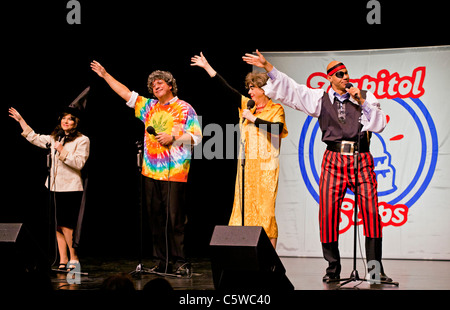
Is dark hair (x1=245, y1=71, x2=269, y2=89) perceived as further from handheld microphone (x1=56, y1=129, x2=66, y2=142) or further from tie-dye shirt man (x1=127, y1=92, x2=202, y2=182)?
handheld microphone (x1=56, y1=129, x2=66, y2=142)

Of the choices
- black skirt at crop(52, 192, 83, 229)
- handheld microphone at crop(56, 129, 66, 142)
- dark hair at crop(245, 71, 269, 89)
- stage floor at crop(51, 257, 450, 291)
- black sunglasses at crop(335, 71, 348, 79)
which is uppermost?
dark hair at crop(245, 71, 269, 89)

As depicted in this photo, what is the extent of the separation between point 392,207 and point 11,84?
12.7ft

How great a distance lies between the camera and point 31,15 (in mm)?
6281

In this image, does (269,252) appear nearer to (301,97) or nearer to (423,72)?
(301,97)

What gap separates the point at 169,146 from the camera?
17.0 feet

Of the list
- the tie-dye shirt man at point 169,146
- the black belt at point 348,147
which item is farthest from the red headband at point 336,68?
the tie-dye shirt man at point 169,146

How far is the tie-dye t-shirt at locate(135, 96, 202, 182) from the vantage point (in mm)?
5180

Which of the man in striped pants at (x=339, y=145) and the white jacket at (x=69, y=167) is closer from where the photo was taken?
the man in striped pants at (x=339, y=145)

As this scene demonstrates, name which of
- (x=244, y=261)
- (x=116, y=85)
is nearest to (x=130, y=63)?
(x=116, y=85)

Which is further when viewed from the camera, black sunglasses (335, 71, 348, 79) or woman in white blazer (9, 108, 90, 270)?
woman in white blazer (9, 108, 90, 270)

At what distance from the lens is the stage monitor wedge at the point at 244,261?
3805 millimetres

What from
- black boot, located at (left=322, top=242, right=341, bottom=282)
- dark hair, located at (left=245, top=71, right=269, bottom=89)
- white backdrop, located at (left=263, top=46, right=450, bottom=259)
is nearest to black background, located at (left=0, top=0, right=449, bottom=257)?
white backdrop, located at (left=263, top=46, right=450, bottom=259)

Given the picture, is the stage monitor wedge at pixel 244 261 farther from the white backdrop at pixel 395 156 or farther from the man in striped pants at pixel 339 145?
the white backdrop at pixel 395 156

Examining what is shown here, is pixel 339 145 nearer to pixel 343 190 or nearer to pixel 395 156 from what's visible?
pixel 343 190
